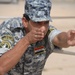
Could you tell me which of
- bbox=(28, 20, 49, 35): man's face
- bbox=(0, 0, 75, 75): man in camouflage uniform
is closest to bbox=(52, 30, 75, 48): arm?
bbox=(0, 0, 75, 75): man in camouflage uniform

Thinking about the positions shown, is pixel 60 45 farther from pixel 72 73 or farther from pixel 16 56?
pixel 72 73

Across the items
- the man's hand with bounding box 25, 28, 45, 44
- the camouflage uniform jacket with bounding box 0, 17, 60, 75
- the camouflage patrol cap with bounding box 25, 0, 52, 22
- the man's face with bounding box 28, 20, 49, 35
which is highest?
the camouflage patrol cap with bounding box 25, 0, 52, 22

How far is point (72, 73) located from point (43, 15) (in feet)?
3.56

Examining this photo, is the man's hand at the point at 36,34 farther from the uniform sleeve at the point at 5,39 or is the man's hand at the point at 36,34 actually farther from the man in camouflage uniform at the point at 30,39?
the uniform sleeve at the point at 5,39

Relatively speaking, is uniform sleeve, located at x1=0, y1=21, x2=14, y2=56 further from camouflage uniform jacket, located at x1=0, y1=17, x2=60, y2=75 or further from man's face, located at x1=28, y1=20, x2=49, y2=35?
man's face, located at x1=28, y1=20, x2=49, y2=35

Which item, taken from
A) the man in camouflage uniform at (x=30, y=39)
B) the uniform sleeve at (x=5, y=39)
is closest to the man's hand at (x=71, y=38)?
the man in camouflage uniform at (x=30, y=39)

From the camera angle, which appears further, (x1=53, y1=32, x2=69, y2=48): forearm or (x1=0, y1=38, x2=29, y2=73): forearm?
(x1=53, y1=32, x2=69, y2=48): forearm

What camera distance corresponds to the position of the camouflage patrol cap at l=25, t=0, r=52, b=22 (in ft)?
3.23

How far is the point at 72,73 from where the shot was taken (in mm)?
1973

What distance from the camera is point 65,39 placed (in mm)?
1048

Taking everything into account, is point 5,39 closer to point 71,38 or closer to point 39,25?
point 39,25

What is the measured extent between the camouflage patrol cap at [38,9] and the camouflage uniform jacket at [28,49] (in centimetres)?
12

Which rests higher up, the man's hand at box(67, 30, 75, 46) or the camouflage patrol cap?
the camouflage patrol cap

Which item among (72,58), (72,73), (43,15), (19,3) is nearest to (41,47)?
(43,15)
